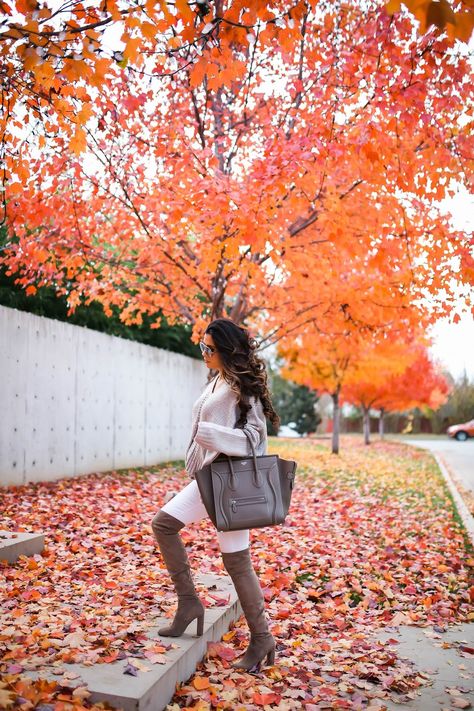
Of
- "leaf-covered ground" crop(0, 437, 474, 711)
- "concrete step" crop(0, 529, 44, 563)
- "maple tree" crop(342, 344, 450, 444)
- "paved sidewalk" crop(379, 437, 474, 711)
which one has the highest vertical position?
"maple tree" crop(342, 344, 450, 444)

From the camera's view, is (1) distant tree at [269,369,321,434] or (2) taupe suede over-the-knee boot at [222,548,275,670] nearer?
(2) taupe suede over-the-knee boot at [222,548,275,670]

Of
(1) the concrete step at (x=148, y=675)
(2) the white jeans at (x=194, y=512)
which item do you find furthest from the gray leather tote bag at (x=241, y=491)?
(1) the concrete step at (x=148, y=675)

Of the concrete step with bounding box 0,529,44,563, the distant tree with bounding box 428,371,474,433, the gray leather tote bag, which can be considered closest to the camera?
the gray leather tote bag

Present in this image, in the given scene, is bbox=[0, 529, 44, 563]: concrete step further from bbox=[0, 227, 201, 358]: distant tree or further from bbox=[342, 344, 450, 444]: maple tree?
bbox=[342, 344, 450, 444]: maple tree

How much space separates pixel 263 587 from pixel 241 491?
253cm

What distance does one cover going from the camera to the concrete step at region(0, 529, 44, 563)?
5.07 m

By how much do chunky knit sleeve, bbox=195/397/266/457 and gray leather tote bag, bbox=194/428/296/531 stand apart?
0.12ft

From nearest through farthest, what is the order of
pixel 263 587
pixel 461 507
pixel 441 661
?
1. pixel 441 661
2. pixel 263 587
3. pixel 461 507

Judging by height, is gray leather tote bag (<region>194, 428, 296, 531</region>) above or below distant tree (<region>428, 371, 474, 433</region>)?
below

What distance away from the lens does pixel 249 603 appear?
12.0 feet

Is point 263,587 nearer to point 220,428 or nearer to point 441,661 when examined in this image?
point 441,661

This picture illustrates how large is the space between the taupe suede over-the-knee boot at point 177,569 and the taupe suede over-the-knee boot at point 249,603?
0.24m

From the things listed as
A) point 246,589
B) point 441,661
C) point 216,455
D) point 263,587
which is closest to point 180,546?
point 246,589

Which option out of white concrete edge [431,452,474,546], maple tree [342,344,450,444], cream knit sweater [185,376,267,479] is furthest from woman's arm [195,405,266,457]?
maple tree [342,344,450,444]
